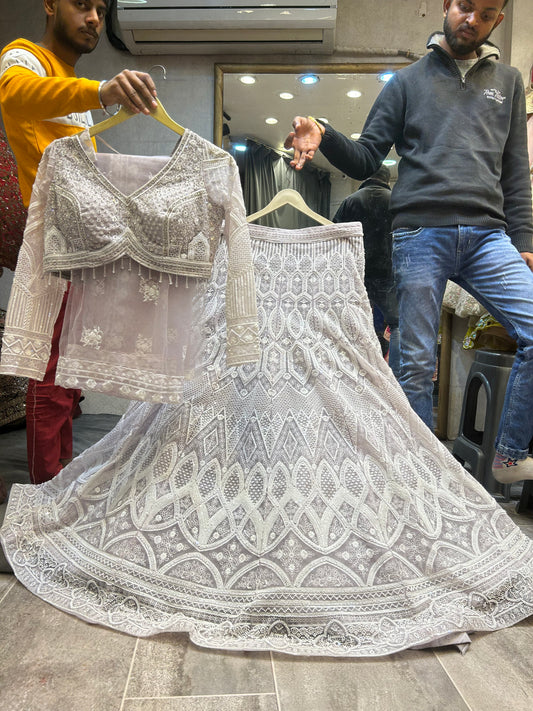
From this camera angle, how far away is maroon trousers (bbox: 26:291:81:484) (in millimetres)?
1661

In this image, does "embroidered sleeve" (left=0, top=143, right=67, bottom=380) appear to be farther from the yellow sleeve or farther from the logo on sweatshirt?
the logo on sweatshirt

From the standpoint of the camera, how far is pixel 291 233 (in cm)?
151

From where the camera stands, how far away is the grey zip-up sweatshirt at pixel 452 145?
5.14ft

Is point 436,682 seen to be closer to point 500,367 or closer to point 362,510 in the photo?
point 362,510

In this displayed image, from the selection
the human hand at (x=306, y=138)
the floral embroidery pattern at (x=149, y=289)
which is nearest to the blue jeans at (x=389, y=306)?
the human hand at (x=306, y=138)

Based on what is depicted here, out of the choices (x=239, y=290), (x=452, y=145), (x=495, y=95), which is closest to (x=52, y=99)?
(x=239, y=290)

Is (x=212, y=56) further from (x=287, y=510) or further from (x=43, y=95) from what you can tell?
(x=287, y=510)

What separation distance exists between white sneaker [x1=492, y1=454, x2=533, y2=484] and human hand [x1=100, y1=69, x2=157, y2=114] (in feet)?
4.73

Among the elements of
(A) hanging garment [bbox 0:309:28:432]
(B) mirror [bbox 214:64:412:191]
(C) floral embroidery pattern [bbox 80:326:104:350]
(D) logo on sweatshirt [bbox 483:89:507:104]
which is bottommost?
(A) hanging garment [bbox 0:309:28:432]

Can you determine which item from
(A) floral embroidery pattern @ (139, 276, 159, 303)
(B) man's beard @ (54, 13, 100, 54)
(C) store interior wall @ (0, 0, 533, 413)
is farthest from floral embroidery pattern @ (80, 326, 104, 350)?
(C) store interior wall @ (0, 0, 533, 413)

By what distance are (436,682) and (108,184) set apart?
1.24m

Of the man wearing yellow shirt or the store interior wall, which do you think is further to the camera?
the store interior wall

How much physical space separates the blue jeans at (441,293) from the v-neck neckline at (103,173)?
761 millimetres

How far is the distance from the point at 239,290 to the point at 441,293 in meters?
0.72
